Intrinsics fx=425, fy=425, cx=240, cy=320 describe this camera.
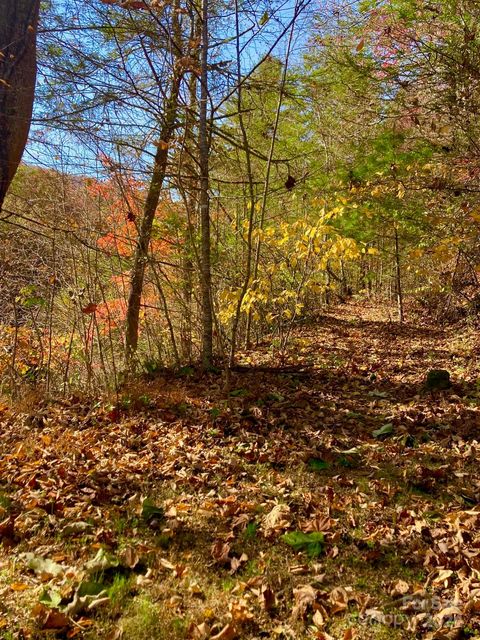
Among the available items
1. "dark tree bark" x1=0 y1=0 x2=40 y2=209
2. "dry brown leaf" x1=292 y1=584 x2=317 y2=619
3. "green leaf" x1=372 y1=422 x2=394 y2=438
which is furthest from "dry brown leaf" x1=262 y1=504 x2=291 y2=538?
"dark tree bark" x1=0 y1=0 x2=40 y2=209

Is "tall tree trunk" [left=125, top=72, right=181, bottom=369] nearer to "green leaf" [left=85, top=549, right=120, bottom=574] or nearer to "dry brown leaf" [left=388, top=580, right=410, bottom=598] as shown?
"green leaf" [left=85, top=549, right=120, bottom=574]

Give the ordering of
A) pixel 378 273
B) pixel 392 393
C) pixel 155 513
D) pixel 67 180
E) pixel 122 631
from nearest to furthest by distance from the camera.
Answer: pixel 122 631
pixel 155 513
pixel 392 393
pixel 67 180
pixel 378 273

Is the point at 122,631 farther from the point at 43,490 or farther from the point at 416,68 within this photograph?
the point at 416,68

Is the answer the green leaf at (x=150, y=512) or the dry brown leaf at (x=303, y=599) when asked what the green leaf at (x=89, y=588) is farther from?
the dry brown leaf at (x=303, y=599)

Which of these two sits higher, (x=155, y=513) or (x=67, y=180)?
(x=67, y=180)

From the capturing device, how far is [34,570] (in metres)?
2.38

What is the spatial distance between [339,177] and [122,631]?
29.5 ft

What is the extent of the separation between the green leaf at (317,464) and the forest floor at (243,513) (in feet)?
0.07

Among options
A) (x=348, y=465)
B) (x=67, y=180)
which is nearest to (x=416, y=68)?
(x=67, y=180)

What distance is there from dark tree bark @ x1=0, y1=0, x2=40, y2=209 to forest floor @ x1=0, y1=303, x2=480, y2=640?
106 inches

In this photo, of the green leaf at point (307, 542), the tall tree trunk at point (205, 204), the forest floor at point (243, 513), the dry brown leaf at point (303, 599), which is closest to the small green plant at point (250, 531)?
the forest floor at point (243, 513)

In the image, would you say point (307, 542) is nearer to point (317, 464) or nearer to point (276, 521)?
point (276, 521)

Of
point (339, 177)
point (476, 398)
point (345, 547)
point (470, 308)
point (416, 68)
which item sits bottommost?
point (345, 547)

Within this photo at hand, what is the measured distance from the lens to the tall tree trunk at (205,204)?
5094 millimetres
